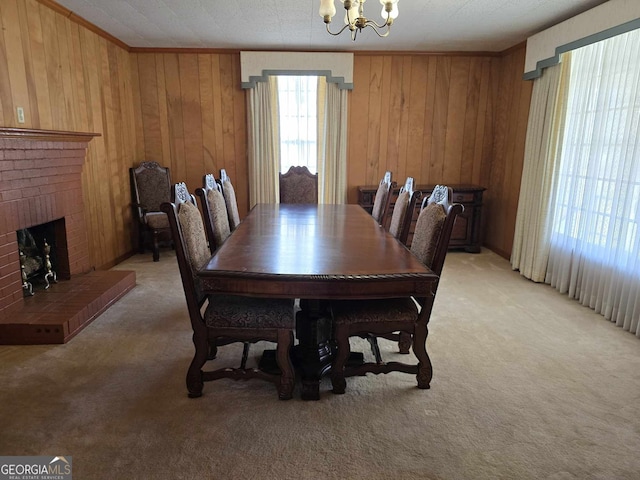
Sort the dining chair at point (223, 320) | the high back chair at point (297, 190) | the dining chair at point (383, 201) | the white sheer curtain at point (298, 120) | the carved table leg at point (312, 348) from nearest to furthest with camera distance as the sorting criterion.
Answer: the dining chair at point (223, 320) → the carved table leg at point (312, 348) → the dining chair at point (383, 201) → the high back chair at point (297, 190) → the white sheer curtain at point (298, 120)

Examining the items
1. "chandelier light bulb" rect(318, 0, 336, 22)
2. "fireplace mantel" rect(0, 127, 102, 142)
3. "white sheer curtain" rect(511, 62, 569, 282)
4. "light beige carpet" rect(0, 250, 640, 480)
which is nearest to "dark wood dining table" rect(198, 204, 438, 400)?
"light beige carpet" rect(0, 250, 640, 480)

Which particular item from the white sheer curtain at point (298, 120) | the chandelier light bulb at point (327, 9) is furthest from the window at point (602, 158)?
the white sheer curtain at point (298, 120)

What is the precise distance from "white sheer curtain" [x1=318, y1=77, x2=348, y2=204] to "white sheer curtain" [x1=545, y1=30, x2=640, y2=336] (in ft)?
7.79

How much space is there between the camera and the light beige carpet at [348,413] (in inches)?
67.6

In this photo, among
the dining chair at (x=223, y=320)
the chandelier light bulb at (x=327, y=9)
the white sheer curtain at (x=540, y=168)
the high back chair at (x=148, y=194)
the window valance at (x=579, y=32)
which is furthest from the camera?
the high back chair at (x=148, y=194)

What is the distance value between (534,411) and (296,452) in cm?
119

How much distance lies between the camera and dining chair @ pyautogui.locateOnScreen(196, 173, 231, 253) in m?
2.76

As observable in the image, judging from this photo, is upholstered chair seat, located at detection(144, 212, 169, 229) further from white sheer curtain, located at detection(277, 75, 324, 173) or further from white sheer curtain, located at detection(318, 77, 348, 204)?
white sheer curtain, located at detection(318, 77, 348, 204)

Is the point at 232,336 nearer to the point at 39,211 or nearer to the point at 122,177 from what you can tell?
the point at 39,211

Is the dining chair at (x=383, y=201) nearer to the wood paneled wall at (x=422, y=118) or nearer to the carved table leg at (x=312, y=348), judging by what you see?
the carved table leg at (x=312, y=348)

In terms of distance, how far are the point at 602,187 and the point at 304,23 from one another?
2930 millimetres

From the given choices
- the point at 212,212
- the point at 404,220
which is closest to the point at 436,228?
the point at 404,220

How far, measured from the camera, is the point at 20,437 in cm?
184

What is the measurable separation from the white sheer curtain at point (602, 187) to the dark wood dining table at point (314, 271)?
1.86 meters
